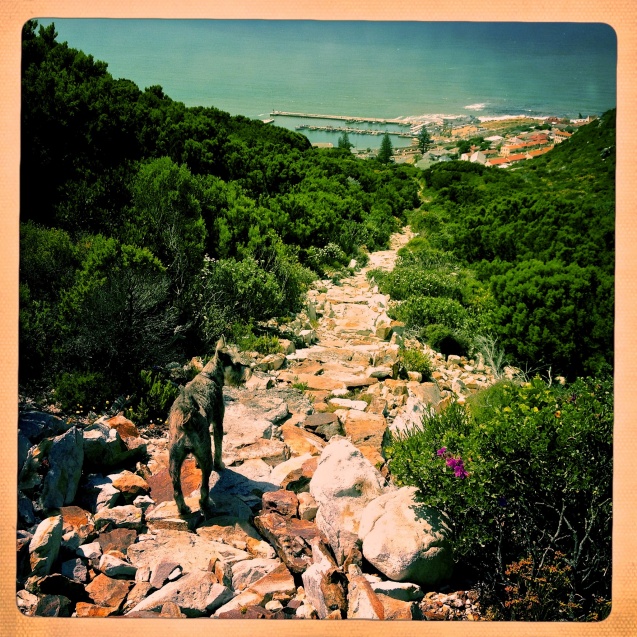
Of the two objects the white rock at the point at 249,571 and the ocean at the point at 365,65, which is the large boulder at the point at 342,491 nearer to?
the white rock at the point at 249,571

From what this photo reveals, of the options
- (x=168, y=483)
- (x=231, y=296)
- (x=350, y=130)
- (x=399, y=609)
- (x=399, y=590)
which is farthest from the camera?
(x=231, y=296)

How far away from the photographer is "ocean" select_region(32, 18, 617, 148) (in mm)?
3484

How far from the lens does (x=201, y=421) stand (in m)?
3.65

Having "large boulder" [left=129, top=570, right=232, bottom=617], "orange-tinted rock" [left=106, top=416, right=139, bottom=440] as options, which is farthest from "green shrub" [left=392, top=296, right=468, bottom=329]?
"large boulder" [left=129, top=570, right=232, bottom=617]

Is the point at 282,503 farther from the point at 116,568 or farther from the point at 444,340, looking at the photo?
the point at 444,340

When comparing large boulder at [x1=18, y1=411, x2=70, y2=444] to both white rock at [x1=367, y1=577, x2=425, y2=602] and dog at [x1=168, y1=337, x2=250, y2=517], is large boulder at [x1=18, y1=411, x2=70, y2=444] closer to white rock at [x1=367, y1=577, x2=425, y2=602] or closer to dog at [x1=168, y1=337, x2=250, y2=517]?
dog at [x1=168, y1=337, x2=250, y2=517]

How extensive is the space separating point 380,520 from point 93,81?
19.6 ft

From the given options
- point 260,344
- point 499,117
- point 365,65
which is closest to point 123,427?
point 260,344

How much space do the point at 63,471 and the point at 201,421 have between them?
909mm

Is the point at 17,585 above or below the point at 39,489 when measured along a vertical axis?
below

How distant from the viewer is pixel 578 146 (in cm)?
469

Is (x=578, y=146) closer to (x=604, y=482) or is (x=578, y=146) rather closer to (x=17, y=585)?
(x=604, y=482)

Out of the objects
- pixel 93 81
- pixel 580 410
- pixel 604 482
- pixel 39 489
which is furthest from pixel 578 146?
pixel 93 81

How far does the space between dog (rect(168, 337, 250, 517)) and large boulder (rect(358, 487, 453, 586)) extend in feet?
3.37
